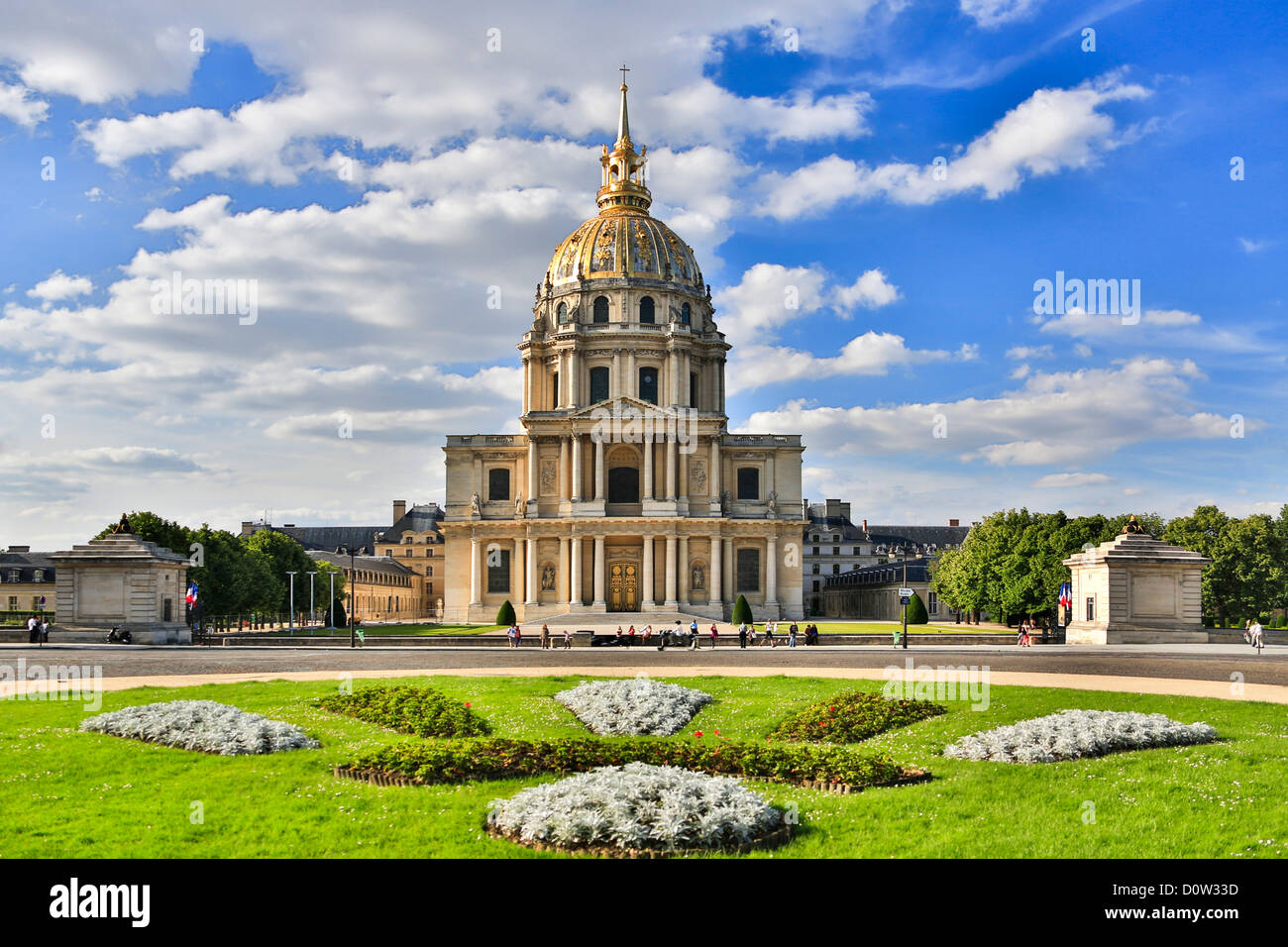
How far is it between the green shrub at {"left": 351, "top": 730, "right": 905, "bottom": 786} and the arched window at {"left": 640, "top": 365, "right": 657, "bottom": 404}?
80.4 meters

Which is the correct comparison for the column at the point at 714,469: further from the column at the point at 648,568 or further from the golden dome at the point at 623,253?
the golden dome at the point at 623,253

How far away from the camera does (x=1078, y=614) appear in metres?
48.8

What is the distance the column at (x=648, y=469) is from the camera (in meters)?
86.1

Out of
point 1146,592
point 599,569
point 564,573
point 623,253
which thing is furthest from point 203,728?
point 623,253

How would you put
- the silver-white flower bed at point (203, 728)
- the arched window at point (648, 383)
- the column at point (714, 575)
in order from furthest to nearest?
the arched window at point (648, 383)
the column at point (714, 575)
the silver-white flower bed at point (203, 728)

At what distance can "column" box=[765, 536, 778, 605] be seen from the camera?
86.8 m

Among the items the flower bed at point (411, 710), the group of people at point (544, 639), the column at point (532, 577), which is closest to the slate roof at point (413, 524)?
the column at point (532, 577)

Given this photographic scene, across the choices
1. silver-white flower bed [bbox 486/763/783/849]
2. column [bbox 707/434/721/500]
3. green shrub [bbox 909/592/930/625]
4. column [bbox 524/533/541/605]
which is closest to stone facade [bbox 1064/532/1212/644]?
green shrub [bbox 909/592/930/625]

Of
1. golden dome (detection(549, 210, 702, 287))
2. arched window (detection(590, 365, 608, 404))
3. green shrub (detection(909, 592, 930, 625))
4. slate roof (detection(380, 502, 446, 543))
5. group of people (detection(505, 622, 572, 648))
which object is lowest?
green shrub (detection(909, 592, 930, 625))

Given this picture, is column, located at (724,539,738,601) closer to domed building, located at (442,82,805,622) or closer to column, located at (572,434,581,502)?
domed building, located at (442,82,805,622)

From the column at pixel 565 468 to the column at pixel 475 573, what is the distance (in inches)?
305
